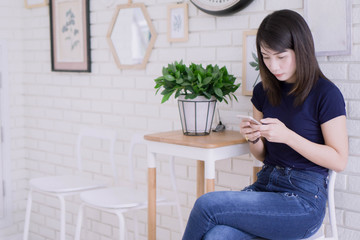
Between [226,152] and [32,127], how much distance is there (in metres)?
2.11

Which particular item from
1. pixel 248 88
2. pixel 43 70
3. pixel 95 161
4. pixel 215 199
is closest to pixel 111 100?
pixel 95 161

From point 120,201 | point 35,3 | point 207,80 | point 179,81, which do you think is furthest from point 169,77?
point 35,3

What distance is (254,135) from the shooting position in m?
1.91

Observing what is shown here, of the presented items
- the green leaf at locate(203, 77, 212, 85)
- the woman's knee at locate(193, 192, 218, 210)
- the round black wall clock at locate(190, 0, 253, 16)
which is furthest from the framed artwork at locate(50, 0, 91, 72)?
the woman's knee at locate(193, 192, 218, 210)

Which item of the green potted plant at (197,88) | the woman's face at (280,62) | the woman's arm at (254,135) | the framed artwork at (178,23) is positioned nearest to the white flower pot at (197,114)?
the green potted plant at (197,88)

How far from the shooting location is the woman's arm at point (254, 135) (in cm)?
192

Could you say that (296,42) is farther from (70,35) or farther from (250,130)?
(70,35)

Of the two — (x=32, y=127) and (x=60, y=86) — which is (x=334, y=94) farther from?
(x=32, y=127)

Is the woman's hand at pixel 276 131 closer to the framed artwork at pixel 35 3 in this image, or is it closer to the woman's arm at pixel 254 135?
the woman's arm at pixel 254 135

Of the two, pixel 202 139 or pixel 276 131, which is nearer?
pixel 276 131

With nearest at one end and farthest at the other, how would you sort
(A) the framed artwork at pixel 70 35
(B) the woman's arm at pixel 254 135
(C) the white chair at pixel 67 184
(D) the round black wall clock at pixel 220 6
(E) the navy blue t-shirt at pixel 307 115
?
(E) the navy blue t-shirt at pixel 307 115, (B) the woman's arm at pixel 254 135, (D) the round black wall clock at pixel 220 6, (C) the white chair at pixel 67 184, (A) the framed artwork at pixel 70 35

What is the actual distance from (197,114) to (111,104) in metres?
1.04

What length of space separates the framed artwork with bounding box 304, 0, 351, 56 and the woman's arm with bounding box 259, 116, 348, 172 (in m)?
0.38

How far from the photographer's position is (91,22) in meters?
3.16
